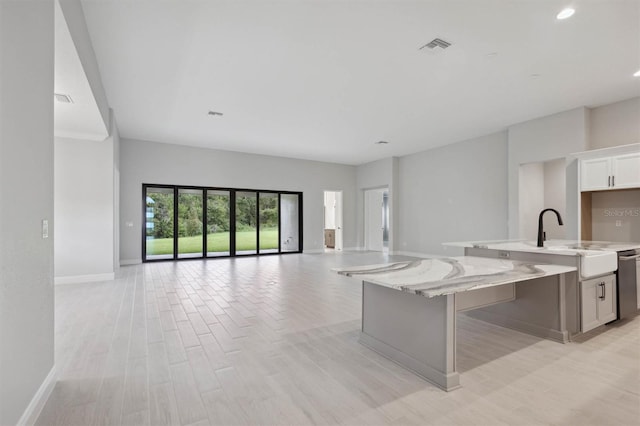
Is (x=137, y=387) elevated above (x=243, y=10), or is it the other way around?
(x=243, y=10)

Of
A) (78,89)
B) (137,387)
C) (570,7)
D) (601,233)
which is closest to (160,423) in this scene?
(137,387)

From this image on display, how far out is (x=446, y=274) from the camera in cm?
243

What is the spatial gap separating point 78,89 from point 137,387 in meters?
3.49

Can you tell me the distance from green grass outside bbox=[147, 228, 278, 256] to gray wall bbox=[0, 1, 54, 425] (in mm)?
6796

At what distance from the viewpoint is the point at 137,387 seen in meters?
2.23

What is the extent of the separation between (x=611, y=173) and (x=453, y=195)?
12.0ft

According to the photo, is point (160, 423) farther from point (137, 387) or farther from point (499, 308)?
point (499, 308)

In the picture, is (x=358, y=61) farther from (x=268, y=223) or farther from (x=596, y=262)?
(x=268, y=223)

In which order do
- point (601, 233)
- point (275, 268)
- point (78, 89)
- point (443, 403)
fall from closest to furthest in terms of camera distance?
point (443, 403) < point (78, 89) < point (601, 233) < point (275, 268)

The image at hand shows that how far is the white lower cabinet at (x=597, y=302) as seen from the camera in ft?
9.89

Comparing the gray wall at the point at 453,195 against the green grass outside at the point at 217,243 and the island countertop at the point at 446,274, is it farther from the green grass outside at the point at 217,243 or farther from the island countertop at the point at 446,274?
the island countertop at the point at 446,274

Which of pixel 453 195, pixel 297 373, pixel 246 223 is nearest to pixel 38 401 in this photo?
pixel 297 373

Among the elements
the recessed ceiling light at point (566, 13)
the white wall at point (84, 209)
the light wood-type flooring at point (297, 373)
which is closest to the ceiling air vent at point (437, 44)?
the recessed ceiling light at point (566, 13)

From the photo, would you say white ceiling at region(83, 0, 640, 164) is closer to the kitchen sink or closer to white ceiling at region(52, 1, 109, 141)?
white ceiling at region(52, 1, 109, 141)
